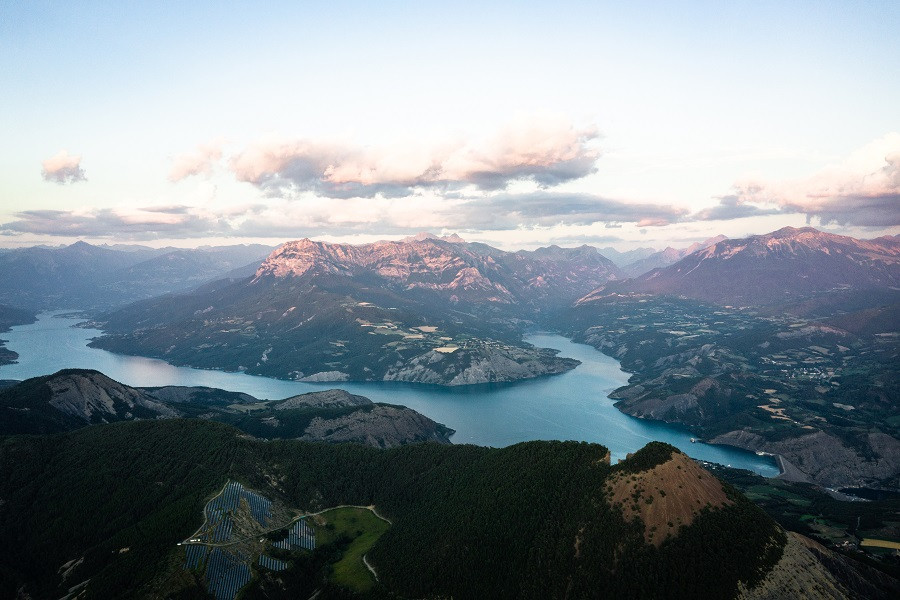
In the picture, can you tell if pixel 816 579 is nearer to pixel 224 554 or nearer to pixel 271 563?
pixel 271 563

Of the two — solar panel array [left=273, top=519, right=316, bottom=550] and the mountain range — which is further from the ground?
the mountain range

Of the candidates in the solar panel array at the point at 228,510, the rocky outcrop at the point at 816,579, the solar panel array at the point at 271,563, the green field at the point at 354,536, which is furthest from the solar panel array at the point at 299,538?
the rocky outcrop at the point at 816,579

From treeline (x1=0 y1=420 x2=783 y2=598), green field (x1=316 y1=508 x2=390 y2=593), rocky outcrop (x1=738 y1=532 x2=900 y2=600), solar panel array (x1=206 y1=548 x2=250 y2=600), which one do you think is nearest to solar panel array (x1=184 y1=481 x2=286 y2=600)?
solar panel array (x1=206 y1=548 x2=250 y2=600)

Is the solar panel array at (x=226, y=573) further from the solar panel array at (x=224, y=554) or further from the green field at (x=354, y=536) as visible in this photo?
the green field at (x=354, y=536)

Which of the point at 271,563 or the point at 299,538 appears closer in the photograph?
the point at 271,563

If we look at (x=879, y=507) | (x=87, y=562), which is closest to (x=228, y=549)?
(x=87, y=562)

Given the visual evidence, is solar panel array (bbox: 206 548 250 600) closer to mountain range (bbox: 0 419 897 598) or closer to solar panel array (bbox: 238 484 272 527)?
mountain range (bbox: 0 419 897 598)

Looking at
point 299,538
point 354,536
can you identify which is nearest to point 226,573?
point 299,538
